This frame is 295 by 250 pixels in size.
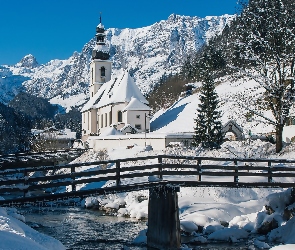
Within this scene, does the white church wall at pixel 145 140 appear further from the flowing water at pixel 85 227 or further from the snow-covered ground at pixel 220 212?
the flowing water at pixel 85 227

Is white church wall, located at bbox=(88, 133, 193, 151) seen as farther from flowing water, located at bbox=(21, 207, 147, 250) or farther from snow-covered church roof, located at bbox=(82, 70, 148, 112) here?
flowing water, located at bbox=(21, 207, 147, 250)

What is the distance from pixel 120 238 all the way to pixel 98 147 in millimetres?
41919

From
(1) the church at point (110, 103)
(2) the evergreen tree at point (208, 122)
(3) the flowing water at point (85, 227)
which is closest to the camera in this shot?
(3) the flowing water at point (85, 227)

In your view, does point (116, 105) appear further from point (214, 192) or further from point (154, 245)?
point (154, 245)

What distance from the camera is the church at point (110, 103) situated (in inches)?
2862

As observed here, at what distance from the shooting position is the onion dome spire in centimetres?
9300

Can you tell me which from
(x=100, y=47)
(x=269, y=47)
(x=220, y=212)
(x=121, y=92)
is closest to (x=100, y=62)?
(x=100, y=47)

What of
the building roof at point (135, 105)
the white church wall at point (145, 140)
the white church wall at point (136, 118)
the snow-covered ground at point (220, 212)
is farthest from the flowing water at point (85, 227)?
the building roof at point (135, 105)

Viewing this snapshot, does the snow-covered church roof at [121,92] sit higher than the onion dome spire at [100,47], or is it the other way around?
the onion dome spire at [100,47]

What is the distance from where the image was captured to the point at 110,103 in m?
78.2

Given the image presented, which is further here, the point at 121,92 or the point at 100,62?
the point at 100,62

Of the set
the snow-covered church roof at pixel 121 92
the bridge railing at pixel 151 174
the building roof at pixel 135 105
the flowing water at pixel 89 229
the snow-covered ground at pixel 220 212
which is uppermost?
the snow-covered church roof at pixel 121 92

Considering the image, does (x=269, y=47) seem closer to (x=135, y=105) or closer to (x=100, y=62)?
(x=135, y=105)

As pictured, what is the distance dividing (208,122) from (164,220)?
116ft
